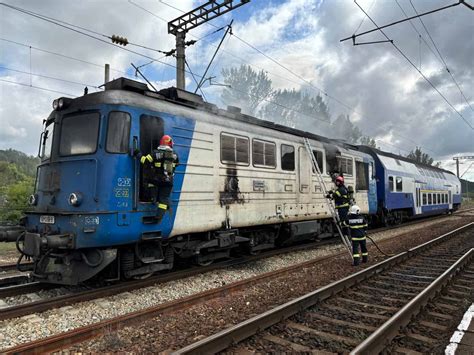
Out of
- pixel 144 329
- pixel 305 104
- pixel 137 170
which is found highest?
pixel 305 104

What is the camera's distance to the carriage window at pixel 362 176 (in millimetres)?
13948

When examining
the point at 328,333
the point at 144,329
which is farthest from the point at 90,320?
the point at 328,333

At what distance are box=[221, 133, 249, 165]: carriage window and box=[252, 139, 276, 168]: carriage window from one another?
0.98ft

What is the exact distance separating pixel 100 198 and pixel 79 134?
1330 millimetres

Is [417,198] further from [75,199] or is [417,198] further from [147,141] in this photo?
[75,199]

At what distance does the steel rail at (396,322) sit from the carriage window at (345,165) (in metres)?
5.83

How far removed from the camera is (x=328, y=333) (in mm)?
4680

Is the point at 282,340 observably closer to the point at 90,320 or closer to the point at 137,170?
the point at 90,320

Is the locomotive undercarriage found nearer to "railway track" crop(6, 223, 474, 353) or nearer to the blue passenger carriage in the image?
"railway track" crop(6, 223, 474, 353)

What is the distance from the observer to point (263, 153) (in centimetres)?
933

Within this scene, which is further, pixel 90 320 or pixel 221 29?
pixel 221 29

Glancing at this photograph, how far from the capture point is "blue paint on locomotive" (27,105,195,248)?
19.6ft

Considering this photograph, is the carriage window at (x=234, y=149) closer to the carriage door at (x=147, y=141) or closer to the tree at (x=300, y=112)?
the carriage door at (x=147, y=141)

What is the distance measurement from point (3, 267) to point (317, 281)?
6.76 metres
